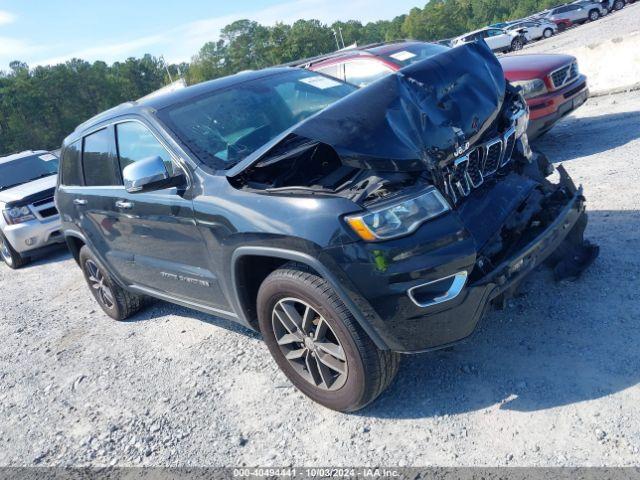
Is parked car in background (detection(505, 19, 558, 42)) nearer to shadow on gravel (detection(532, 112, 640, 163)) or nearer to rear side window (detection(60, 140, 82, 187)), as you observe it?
shadow on gravel (detection(532, 112, 640, 163))

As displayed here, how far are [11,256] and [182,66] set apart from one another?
117 metres

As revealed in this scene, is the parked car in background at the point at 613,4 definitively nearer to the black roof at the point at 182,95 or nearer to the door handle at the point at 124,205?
the black roof at the point at 182,95

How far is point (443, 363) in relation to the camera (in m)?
3.43

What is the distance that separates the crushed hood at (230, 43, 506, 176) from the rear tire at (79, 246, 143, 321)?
277 centimetres

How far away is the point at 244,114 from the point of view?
3934 millimetres

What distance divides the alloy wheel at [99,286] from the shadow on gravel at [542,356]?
3.25 meters

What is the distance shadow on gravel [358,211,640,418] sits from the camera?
295 centimetres

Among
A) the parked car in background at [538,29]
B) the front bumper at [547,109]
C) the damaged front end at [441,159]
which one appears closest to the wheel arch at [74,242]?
the damaged front end at [441,159]

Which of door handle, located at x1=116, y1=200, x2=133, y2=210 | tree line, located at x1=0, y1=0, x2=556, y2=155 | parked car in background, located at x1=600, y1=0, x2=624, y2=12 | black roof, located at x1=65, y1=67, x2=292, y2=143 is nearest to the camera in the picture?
black roof, located at x1=65, y1=67, x2=292, y2=143

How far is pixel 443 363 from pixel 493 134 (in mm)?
1462

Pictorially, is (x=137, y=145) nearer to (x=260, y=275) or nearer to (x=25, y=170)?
(x=260, y=275)

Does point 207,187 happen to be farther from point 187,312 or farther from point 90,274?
point 90,274

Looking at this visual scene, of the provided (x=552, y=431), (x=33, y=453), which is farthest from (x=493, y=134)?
(x=33, y=453)

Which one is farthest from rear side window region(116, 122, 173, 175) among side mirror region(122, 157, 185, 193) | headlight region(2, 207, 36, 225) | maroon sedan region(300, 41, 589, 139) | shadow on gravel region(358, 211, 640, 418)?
headlight region(2, 207, 36, 225)
